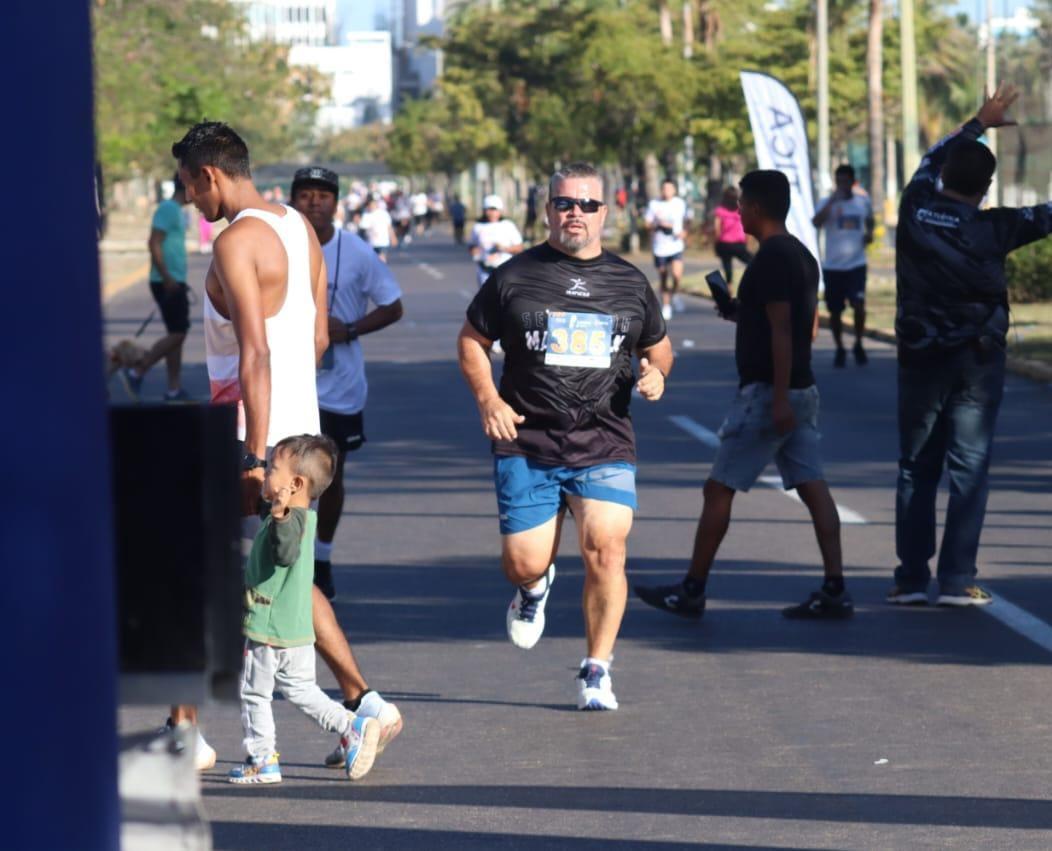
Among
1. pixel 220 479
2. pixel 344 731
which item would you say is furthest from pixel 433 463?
pixel 220 479

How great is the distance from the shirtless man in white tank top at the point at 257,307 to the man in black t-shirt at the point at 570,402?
3.10ft

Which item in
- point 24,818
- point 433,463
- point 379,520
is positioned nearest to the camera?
point 24,818

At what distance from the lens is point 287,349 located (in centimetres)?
656

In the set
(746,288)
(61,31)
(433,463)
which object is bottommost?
(433,463)

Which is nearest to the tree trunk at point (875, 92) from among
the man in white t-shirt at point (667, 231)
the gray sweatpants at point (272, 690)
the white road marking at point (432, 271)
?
the white road marking at point (432, 271)

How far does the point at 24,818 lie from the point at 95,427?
41 centimetres

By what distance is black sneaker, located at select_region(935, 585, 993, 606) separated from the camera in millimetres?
9281

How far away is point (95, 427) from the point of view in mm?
2334

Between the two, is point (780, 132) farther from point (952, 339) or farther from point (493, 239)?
point (952, 339)

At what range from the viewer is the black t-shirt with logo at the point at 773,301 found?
29.3 feet

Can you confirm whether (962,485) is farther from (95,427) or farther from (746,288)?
(95,427)

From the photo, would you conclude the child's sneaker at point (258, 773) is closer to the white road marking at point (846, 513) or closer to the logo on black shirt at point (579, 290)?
the logo on black shirt at point (579, 290)

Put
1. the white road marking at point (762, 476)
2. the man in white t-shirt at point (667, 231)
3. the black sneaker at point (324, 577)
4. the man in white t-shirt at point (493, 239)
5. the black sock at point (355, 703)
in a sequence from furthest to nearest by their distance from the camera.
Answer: the man in white t-shirt at point (667, 231) → the man in white t-shirt at point (493, 239) → the white road marking at point (762, 476) → the black sneaker at point (324, 577) → the black sock at point (355, 703)

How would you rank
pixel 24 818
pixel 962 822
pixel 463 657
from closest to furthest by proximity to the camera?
pixel 24 818, pixel 962 822, pixel 463 657
